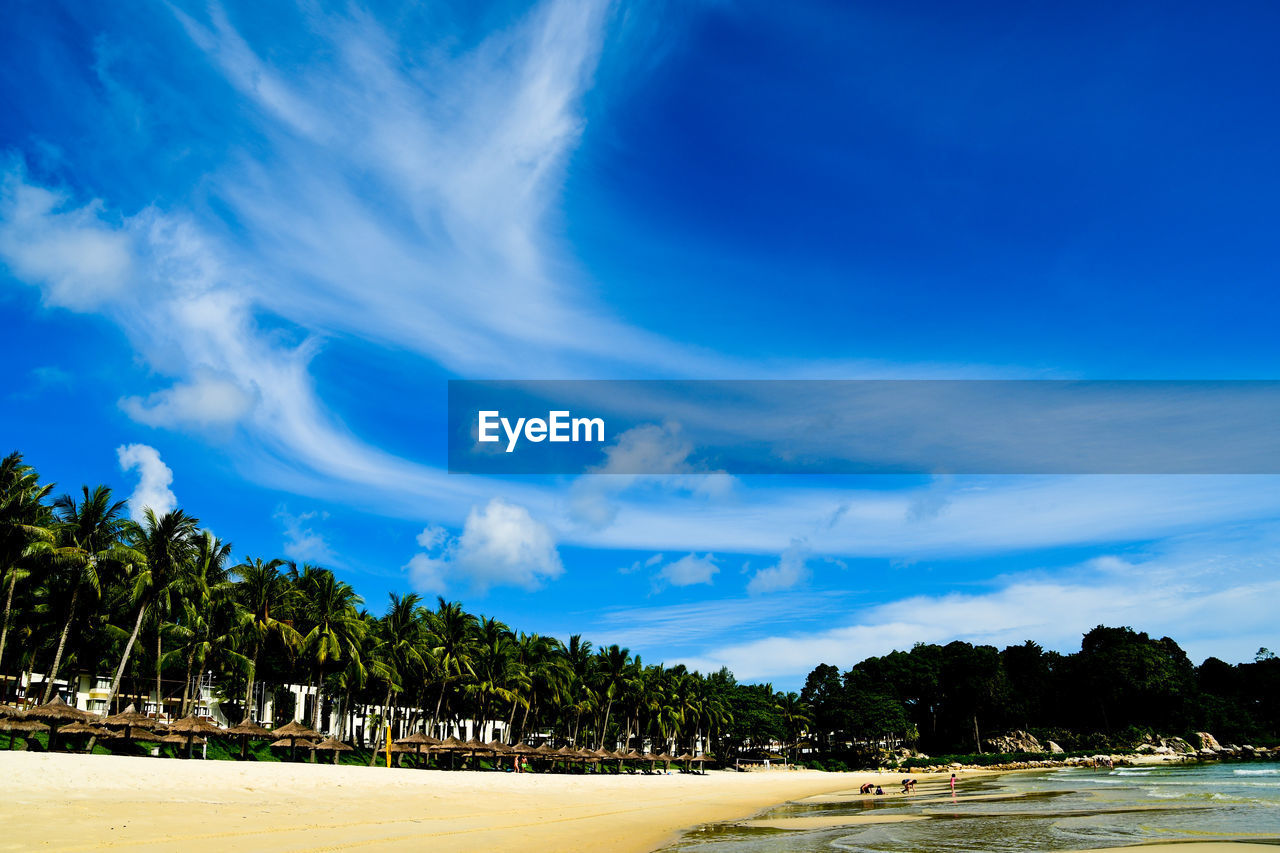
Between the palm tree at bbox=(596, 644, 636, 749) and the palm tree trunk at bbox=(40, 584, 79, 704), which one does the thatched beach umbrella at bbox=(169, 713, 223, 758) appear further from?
the palm tree at bbox=(596, 644, 636, 749)

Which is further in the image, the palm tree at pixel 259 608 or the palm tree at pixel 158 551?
the palm tree at pixel 259 608

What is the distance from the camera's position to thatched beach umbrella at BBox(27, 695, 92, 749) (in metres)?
32.0

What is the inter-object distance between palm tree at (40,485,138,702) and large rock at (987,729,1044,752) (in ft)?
397

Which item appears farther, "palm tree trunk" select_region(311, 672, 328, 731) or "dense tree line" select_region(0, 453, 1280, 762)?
"palm tree trunk" select_region(311, 672, 328, 731)

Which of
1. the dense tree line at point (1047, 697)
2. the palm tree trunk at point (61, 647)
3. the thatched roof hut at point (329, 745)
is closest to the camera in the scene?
the palm tree trunk at point (61, 647)

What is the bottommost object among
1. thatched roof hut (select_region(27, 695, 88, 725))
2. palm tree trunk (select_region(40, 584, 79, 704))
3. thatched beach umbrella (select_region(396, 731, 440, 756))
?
thatched beach umbrella (select_region(396, 731, 440, 756))

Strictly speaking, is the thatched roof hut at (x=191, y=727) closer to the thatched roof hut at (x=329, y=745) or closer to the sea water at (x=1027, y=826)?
the thatched roof hut at (x=329, y=745)

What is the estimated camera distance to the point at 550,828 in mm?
23719

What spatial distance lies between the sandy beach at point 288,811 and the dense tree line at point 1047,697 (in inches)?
3424

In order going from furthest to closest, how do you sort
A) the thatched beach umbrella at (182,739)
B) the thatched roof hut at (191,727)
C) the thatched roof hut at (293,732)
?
1. the thatched roof hut at (293,732)
2. the thatched roof hut at (191,727)
3. the thatched beach umbrella at (182,739)

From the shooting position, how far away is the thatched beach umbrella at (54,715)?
31953 mm

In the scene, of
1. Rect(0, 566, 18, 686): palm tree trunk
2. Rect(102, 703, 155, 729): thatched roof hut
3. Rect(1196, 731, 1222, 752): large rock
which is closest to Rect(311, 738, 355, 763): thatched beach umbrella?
Rect(102, 703, 155, 729): thatched roof hut

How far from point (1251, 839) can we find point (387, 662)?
4874cm

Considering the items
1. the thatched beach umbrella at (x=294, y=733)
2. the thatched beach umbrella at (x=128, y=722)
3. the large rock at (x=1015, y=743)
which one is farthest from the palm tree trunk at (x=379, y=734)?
the large rock at (x=1015, y=743)
